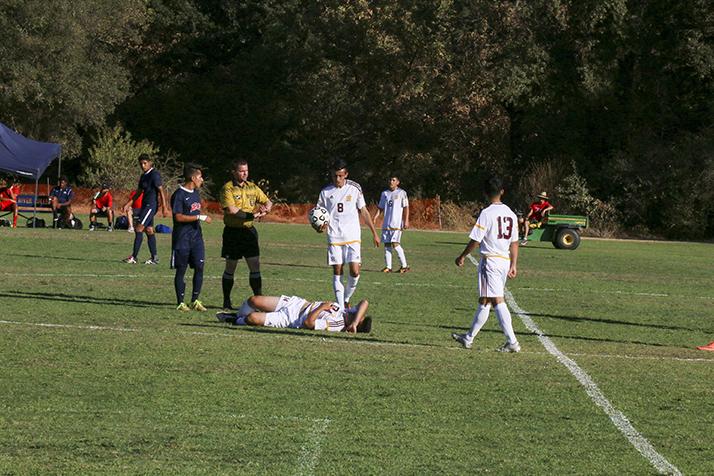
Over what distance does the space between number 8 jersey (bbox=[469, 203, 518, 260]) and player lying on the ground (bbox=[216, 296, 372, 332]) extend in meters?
2.05

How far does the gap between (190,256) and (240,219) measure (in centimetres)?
80

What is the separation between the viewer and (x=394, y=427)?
29.2ft

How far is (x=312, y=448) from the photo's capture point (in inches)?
320

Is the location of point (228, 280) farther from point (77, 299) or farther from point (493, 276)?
point (493, 276)

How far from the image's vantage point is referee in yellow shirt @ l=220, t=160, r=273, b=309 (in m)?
16.6

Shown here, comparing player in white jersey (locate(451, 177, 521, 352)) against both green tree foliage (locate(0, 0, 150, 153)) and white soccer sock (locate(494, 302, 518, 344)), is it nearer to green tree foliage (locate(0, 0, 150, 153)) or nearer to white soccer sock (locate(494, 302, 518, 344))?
white soccer sock (locate(494, 302, 518, 344))

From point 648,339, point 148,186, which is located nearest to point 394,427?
point 648,339

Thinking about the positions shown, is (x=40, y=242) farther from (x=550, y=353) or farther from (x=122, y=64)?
(x=122, y=64)

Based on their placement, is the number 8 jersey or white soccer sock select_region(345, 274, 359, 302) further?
white soccer sock select_region(345, 274, 359, 302)

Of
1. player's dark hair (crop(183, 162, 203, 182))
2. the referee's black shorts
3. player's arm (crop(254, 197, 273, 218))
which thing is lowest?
the referee's black shorts

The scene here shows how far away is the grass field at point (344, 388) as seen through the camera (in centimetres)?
795

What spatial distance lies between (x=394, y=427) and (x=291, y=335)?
534 cm

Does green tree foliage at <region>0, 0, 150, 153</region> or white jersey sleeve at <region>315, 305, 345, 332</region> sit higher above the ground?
green tree foliage at <region>0, 0, 150, 153</region>

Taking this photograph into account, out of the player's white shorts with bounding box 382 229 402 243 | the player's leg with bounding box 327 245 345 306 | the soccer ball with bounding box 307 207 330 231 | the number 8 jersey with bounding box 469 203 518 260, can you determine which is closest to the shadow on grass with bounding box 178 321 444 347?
the number 8 jersey with bounding box 469 203 518 260
